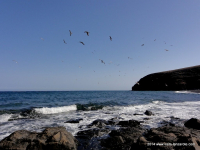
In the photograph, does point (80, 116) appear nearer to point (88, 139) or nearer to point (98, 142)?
point (88, 139)

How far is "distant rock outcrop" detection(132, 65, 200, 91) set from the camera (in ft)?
268

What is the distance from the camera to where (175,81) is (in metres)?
89.3

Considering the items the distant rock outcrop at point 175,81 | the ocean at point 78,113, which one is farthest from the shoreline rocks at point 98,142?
the distant rock outcrop at point 175,81

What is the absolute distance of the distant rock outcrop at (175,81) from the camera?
3216 inches

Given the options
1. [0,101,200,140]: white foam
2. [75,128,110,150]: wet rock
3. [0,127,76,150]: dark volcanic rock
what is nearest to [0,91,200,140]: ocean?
[0,101,200,140]: white foam

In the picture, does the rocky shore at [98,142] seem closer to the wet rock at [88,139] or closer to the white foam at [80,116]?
the wet rock at [88,139]

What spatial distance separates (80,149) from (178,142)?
4292 mm

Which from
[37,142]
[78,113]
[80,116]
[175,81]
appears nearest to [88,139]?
[37,142]

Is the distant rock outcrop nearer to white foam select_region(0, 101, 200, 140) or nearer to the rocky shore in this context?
white foam select_region(0, 101, 200, 140)

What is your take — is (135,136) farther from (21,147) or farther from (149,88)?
(149,88)

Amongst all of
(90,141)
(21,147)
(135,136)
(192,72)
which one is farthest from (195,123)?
(192,72)

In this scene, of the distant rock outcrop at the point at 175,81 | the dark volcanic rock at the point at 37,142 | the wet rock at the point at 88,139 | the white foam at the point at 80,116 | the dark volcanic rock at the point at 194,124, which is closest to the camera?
the dark volcanic rock at the point at 37,142

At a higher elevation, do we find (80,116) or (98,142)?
(98,142)

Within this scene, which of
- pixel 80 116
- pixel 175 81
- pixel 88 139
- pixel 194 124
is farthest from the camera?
pixel 175 81
